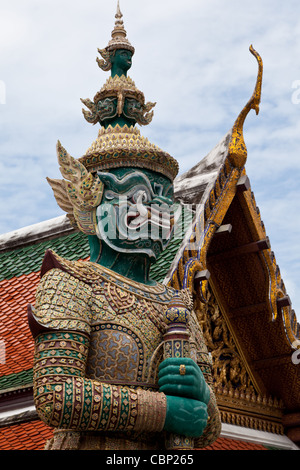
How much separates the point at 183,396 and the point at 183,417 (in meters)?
0.11

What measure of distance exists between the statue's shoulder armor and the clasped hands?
18.8 inches

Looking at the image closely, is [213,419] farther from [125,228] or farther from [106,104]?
[106,104]

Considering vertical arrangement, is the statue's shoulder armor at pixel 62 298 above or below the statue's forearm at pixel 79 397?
above

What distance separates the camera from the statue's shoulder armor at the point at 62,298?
4676 millimetres

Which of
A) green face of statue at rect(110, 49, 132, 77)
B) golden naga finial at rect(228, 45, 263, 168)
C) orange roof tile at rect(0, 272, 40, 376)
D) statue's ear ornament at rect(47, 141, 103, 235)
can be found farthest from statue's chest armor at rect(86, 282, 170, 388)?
golden naga finial at rect(228, 45, 263, 168)

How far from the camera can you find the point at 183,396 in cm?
470

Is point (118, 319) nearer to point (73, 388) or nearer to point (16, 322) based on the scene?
point (73, 388)

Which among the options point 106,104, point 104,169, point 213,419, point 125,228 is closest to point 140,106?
point 106,104

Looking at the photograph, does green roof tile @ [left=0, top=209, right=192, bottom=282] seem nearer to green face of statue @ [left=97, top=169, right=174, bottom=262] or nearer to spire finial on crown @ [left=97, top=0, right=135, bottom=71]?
spire finial on crown @ [left=97, top=0, right=135, bottom=71]

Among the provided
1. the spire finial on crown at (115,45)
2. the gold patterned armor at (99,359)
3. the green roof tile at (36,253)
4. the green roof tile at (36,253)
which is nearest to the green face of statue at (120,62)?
the spire finial on crown at (115,45)

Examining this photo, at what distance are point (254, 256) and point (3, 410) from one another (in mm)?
2369

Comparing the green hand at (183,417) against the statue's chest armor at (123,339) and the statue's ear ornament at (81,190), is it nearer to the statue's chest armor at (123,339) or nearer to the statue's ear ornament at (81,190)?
the statue's chest armor at (123,339)

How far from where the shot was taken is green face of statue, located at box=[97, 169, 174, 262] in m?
5.12

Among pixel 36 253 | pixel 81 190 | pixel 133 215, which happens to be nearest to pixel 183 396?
pixel 133 215
